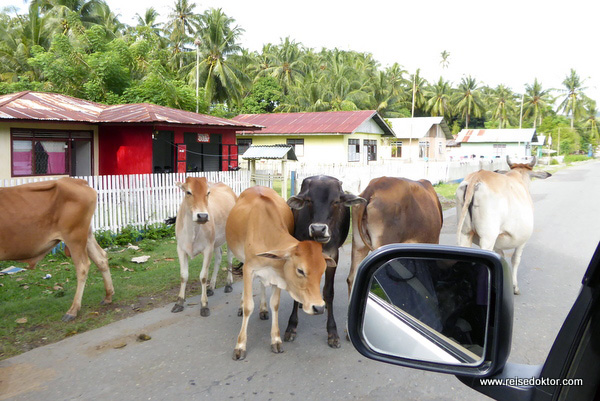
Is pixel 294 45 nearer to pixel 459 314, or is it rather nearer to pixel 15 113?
pixel 15 113

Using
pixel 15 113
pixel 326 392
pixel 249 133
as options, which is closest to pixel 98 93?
pixel 15 113

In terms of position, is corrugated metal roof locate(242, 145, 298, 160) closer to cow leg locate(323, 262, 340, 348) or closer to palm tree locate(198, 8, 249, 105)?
cow leg locate(323, 262, 340, 348)

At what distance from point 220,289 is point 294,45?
47.8 m

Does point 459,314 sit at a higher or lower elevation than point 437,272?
lower

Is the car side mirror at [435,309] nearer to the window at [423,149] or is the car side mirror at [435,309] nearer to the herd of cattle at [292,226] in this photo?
the herd of cattle at [292,226]

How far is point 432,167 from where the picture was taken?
2416cm

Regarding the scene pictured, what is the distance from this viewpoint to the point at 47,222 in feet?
18.9

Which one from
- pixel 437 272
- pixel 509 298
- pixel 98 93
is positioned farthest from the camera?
pixel 98 93

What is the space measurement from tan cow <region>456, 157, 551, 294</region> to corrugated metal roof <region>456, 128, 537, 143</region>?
5553 centimetres

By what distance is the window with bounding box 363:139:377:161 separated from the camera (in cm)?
3506

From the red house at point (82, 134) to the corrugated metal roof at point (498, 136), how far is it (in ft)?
149

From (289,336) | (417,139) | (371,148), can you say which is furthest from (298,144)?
(289,336)

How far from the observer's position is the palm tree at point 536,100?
76812 mm

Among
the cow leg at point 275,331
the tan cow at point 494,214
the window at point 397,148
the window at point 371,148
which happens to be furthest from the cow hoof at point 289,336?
the window at point 397,148
